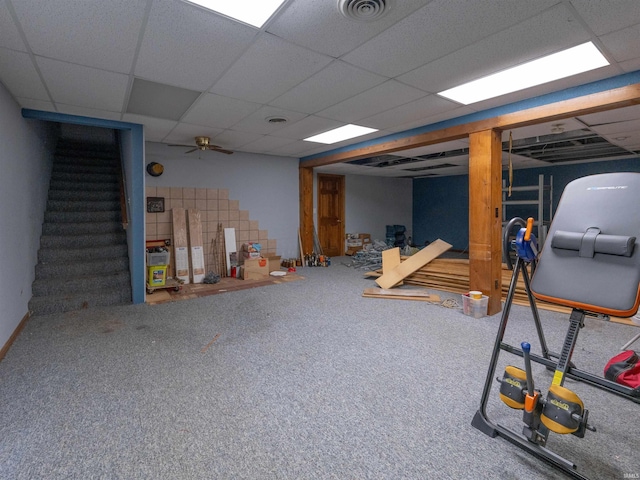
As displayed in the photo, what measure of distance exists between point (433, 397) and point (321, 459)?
89 cm

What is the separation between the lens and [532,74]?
270 cm

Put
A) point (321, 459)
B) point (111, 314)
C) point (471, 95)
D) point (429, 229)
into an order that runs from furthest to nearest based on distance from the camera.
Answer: point (429, 229), point (111, 314), point (471, 95), point (321, 459)

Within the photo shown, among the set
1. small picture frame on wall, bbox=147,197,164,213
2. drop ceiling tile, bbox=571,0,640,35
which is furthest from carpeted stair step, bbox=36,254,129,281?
drop ceiling tile, bbox=571,0,640,35

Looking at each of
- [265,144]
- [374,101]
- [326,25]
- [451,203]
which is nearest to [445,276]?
[374,101]

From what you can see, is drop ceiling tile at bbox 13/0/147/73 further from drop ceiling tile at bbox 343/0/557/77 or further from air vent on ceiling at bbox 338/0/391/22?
drop ceiling tile at bbox 343/0/557/77

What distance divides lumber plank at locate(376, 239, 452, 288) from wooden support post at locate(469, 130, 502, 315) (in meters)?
1.32

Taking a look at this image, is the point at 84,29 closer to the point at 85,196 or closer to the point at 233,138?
the point at 233,138

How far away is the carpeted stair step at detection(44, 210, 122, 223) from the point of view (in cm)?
476

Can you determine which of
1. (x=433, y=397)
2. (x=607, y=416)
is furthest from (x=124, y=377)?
(x=607, y=416)

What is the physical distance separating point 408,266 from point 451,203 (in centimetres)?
519

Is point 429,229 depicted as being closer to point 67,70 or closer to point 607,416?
point 607,416

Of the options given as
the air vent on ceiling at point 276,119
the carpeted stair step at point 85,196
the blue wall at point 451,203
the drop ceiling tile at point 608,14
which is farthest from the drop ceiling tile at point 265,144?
the blue wall at point 451,203

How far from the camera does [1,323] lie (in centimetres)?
266

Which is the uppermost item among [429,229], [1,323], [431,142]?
[431,142]
